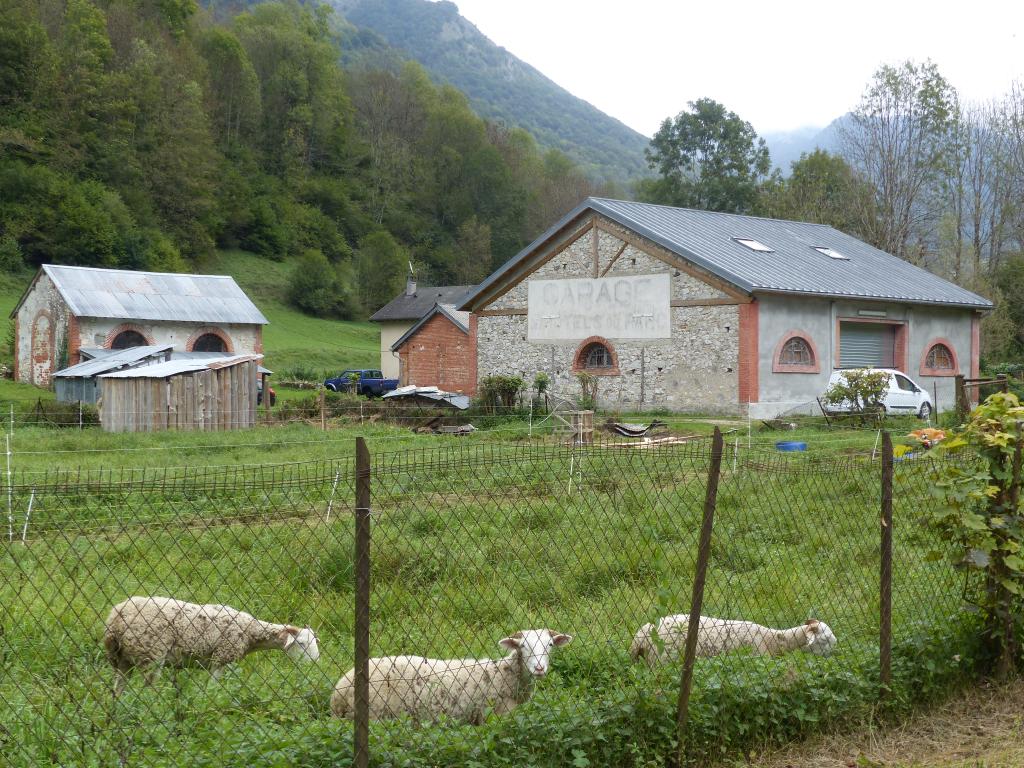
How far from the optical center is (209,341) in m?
40.2

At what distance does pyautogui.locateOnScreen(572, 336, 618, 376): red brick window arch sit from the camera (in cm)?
2989

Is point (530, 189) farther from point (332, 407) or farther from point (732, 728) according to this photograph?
point (732, 728)

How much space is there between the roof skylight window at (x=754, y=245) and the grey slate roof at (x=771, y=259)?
8.1 inches

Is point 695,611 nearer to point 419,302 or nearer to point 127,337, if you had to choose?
point 127,337

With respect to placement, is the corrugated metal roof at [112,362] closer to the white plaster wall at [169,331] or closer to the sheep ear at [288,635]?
the white plaster wall at [169,331]

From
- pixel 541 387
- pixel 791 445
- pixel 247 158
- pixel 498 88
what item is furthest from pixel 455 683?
pixel 498 88

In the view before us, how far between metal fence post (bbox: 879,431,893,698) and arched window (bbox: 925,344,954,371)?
27691 millimetres

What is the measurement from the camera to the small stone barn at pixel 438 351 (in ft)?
121

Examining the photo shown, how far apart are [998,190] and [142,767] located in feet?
194

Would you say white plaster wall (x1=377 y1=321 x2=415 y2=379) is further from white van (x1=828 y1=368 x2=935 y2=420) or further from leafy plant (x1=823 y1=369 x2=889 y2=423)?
leafy plant (x1=823 y1=369 x2=889 y2=423)

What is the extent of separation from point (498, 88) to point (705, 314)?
158606mm

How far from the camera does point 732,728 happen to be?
5676 millimetres

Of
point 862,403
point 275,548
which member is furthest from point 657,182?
point 275,548

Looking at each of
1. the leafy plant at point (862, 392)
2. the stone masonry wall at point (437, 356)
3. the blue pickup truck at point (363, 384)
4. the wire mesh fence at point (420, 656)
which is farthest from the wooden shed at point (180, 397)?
the blue pickup truck at point (363, 384)
